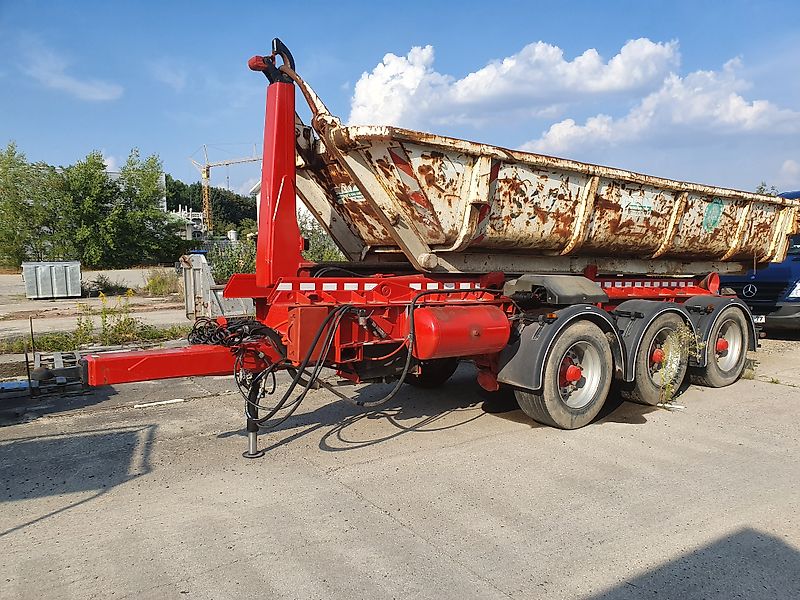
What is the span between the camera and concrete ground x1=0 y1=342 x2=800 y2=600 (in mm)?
3223

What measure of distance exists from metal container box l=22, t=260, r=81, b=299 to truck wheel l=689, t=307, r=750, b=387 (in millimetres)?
20869

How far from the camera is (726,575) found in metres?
3.29

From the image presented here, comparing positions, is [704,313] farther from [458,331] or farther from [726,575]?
[726,575]

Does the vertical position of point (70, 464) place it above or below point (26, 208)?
below

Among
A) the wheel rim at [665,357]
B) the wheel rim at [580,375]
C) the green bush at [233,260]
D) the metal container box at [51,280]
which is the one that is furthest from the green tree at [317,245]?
the metal container box at [51,280]

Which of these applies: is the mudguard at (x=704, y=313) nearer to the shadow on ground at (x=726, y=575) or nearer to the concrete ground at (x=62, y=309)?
the shadow on ground at (x=726, y=575)

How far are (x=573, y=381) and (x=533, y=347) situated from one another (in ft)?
2.11

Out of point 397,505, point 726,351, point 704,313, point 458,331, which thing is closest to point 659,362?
point 704,313

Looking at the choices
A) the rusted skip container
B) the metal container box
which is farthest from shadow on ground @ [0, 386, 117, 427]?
the metal container box

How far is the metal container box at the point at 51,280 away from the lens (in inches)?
845

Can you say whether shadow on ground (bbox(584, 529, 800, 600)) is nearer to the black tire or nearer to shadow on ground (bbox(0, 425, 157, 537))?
shadow on ground (bbox(0, 425, 157, 537))

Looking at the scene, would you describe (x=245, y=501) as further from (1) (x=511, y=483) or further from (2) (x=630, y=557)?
(2) (x=630, y=557)

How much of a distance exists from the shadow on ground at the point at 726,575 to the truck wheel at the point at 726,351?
4418mm

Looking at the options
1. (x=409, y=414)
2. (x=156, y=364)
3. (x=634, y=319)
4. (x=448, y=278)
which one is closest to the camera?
(x=156, y=364)
